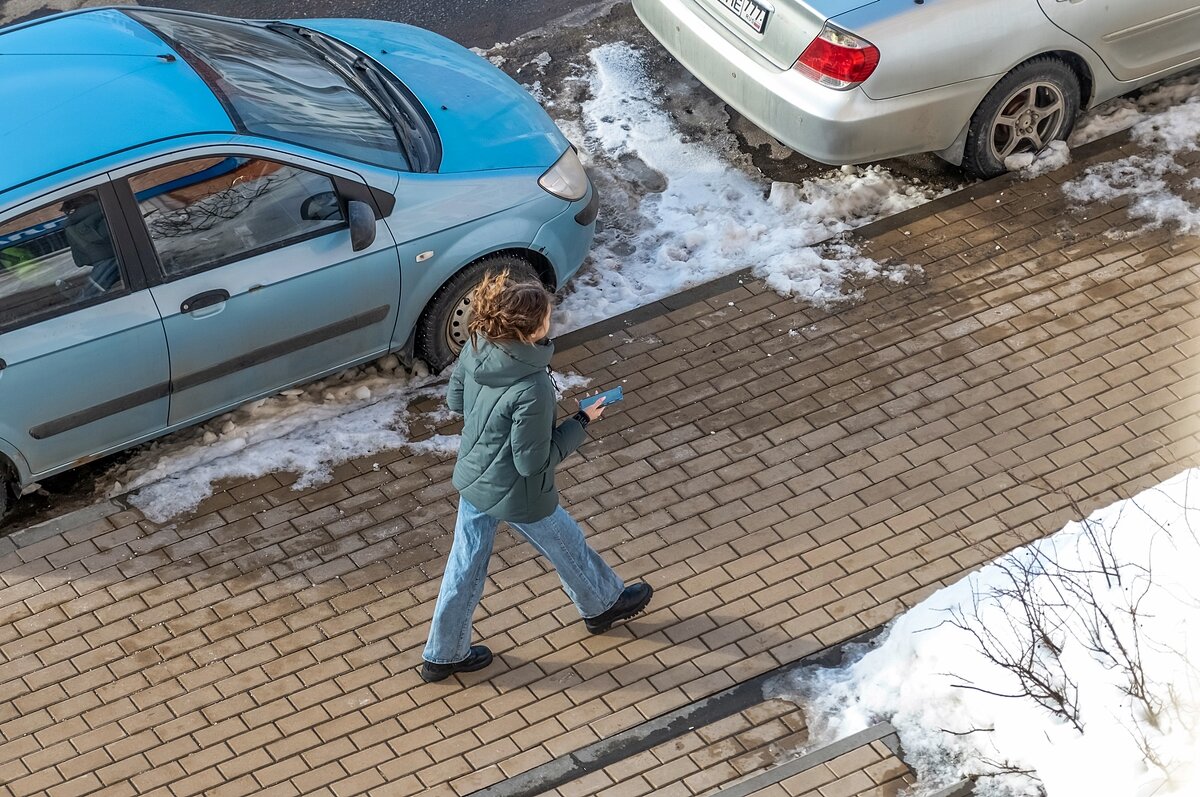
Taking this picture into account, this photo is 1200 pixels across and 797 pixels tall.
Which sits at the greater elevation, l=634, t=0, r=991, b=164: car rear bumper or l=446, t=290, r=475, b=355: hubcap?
l=634, t=0, r=991, b=164: car rear bumper

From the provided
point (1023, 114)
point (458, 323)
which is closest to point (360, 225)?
point (458, 323)

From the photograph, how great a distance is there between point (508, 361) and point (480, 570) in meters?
0.94

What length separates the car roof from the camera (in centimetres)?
574

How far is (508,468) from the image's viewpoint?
4.93 metres

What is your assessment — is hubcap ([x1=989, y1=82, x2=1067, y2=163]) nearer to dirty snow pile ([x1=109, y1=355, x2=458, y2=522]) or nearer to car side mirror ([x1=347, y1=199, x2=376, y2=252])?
dirty snow pile ([x1=109, y1=355, x2=458, y2=522])

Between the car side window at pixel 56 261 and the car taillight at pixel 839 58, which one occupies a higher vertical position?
the car taillight at pixel 839 58

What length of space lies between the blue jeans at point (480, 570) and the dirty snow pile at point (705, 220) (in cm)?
198

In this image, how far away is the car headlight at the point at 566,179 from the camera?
6.73 m

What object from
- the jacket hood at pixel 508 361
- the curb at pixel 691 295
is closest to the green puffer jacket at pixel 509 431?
the jacket hood at pixel 508 361

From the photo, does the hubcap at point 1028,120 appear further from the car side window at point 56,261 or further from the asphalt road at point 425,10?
the car side window at point 56,261

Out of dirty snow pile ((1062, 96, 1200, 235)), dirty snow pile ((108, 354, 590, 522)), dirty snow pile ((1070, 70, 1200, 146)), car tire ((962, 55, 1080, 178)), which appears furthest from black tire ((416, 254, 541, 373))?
dirty snow pile ((1070, 70, 1200, 146))

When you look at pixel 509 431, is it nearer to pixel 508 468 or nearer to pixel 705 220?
pixel 508 468

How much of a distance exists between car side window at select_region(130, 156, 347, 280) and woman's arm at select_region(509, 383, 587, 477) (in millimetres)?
1861

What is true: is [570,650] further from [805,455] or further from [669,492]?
[805,455]
